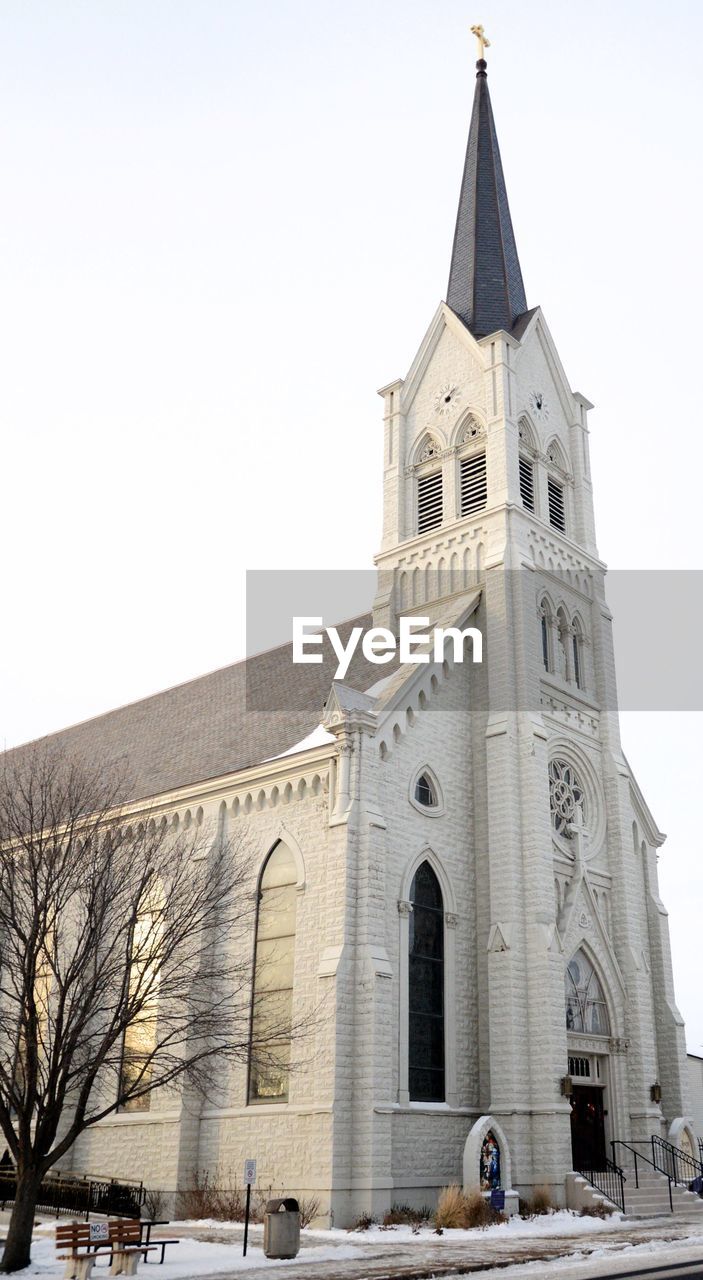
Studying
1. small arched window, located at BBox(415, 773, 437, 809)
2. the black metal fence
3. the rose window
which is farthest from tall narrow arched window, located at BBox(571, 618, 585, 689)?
the black metal fence

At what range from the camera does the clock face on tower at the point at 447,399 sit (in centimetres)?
3494

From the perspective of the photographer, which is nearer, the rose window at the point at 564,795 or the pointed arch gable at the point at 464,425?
the rose window at the point at 564,795

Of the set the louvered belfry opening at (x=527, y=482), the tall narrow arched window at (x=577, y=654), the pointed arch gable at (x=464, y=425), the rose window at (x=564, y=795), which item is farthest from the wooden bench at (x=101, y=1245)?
the pointed arch gable at (x=464, y=425)

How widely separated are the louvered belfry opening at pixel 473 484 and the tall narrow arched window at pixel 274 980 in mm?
12011

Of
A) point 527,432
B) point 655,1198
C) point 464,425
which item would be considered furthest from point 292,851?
point 527,432

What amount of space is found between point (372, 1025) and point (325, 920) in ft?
8.31

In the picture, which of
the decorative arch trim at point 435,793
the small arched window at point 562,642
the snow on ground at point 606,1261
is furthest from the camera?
the small arched window at point 562,642

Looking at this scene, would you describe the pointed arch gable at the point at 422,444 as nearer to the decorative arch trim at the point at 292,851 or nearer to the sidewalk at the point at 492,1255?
the decorative arch trim at the point at 292,851

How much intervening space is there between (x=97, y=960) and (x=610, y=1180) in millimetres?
12627

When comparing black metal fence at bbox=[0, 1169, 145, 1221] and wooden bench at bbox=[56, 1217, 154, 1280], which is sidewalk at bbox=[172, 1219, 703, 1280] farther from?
black metal fence at bbox=[0, 1169, 145, 1221]

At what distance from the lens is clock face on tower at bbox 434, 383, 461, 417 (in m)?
34.9

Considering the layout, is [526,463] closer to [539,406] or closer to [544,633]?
[539,406]

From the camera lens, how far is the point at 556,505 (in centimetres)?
3478

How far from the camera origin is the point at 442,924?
26.2m
